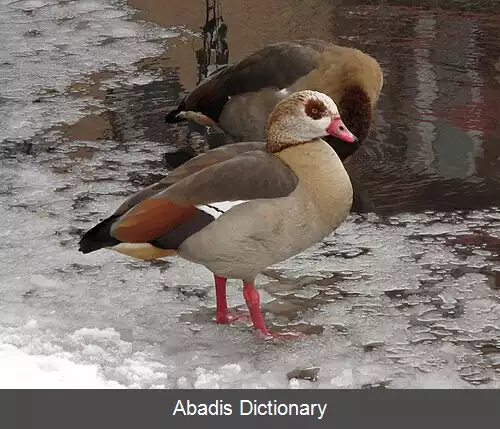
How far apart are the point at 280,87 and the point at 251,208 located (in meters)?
2.47

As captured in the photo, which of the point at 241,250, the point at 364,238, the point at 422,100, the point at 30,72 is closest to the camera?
the point at 241,250

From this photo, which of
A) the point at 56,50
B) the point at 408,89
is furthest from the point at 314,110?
the point at 56,50

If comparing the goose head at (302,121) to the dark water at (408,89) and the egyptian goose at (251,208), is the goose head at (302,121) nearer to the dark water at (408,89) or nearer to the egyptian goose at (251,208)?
the egyptian goose at (251,208)

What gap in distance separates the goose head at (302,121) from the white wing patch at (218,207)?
37cm

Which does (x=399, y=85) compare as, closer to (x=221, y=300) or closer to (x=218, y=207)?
(x=221, y=300)

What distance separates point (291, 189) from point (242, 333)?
0.72 metres

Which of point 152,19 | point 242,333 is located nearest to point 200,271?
point 242,333

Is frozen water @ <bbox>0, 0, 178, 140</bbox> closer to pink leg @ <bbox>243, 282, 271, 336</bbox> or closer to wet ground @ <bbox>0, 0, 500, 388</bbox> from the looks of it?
wet ground @ <bbox>0, 0, 500, 388</bbox>

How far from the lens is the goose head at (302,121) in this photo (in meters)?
4.48

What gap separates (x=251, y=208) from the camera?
4.29 meters
